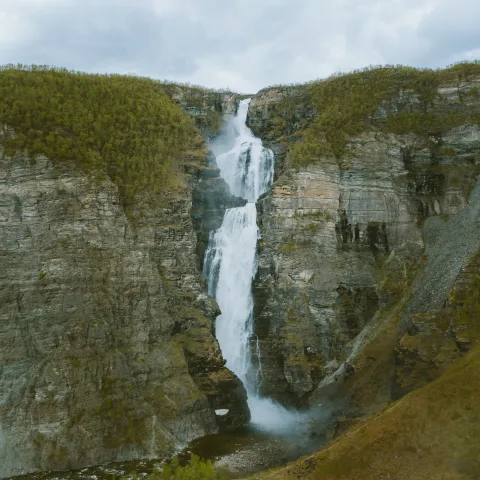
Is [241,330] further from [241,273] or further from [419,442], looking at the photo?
[419,442]

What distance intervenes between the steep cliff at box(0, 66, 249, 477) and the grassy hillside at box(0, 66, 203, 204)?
117 millimetres

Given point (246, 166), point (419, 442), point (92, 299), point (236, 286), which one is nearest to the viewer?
point (419, 442)

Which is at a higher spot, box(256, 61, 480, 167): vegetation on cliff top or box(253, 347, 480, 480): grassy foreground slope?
box(256, 61, 480, 167): vegetation on cliff top

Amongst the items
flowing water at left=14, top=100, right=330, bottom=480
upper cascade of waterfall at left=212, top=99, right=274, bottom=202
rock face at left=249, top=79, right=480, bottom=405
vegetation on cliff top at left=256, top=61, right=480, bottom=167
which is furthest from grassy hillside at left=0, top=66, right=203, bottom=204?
vegetation on cliff top at left=256, top=61, right=480, bottom=167

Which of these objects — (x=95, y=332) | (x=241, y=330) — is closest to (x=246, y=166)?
(x=241, y=330)

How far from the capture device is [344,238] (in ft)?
127

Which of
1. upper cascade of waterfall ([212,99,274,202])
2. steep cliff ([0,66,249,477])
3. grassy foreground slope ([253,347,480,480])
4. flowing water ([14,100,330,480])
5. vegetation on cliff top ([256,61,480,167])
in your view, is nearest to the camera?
grassy foreground slope ([253,347,480,480])

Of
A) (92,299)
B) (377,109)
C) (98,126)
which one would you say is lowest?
(92,299)

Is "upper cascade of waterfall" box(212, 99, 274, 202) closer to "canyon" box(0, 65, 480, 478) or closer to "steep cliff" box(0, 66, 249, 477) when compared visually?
"canyon" box(0, 65, 480, 478)

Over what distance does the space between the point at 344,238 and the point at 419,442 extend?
19199 mm

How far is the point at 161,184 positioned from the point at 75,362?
14.6 m

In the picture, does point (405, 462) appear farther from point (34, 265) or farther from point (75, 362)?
point (34, 265)

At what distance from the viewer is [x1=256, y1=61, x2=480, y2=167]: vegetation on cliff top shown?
40875mm

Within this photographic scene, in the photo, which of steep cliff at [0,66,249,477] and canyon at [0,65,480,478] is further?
steep cliff at [0,66,249,477]
